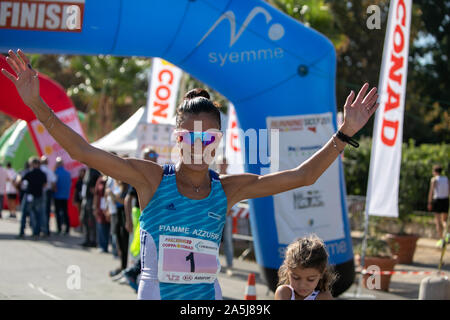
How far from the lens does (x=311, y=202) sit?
6891 millimetres

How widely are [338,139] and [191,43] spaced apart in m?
3.69

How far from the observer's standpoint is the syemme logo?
619 cm

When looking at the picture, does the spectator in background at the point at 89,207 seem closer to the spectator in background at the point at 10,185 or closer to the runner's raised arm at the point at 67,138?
the spectator in background at the point at 10,185

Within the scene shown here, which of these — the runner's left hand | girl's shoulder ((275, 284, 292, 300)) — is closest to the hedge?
girl's shoulder ((275, 284, 292, 300))

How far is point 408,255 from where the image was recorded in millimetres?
11398

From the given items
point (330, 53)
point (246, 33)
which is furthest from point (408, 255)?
point (246, 33)

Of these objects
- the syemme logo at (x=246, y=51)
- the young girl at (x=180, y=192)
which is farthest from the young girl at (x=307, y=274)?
the syemme logo at (x=246, y=51)

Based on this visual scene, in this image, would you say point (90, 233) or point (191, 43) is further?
point (90, 233)

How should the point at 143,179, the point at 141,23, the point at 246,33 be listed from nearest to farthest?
the point at 143,179
the point at 141,23
the point at 246,33

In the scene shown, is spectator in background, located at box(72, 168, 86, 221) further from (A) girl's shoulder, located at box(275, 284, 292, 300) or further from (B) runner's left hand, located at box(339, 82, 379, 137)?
(B) runner's left hand, located at box(339, 82, 379, 137)

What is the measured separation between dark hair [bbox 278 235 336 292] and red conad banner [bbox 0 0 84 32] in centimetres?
218
